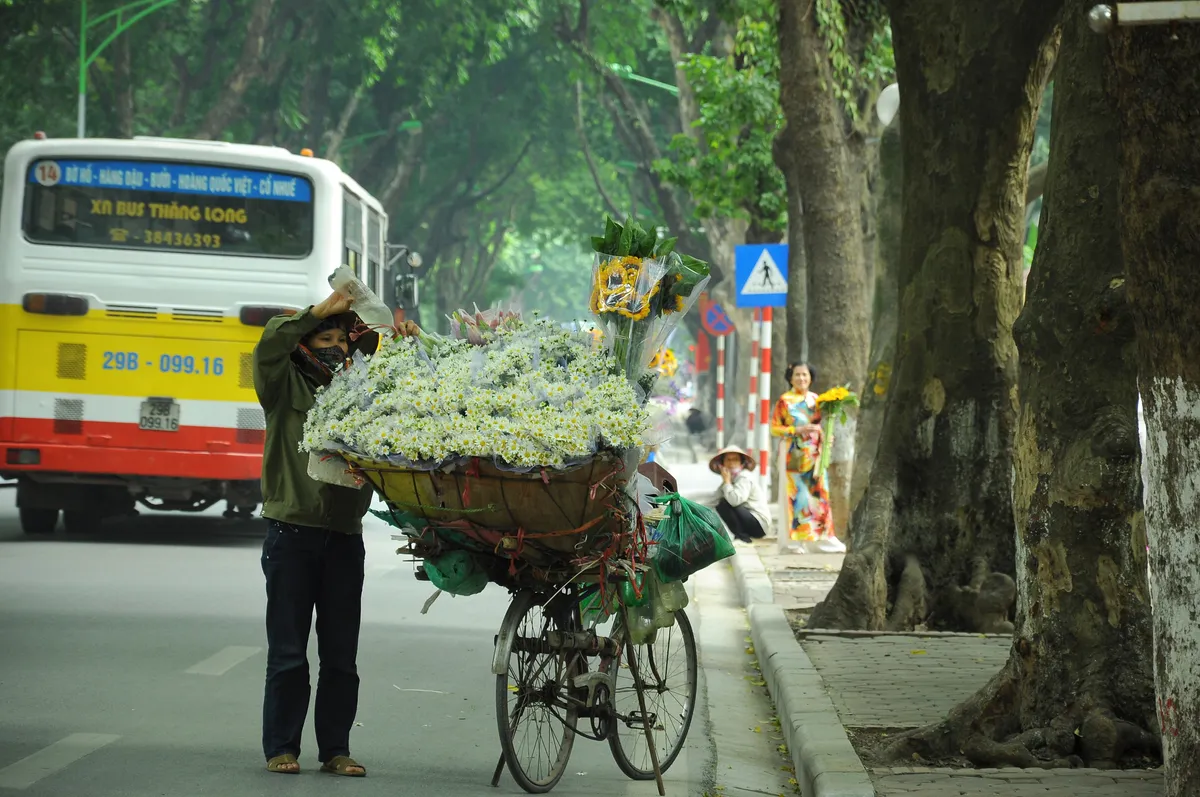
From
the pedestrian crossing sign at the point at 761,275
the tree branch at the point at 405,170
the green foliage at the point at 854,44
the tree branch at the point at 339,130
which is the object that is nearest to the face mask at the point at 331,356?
the green foliage at the point at 854,44

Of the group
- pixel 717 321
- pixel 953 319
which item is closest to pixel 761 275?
pixel 953 319

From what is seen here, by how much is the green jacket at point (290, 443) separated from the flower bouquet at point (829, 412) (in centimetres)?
994

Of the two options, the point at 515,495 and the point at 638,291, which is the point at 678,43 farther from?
the point at 515,495

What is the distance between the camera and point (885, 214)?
51.0 ft

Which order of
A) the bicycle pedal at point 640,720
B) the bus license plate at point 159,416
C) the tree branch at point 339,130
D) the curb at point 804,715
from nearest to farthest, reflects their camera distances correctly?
the curb at point 804,715 < the bicycle pedal at point 640,720 < the bus license plate at point 159,416 < the tree branch at point 339,130

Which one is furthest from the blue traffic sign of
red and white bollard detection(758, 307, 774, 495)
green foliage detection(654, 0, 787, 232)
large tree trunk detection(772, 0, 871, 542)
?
large tree trunk detection(772, 0, 871, 542)

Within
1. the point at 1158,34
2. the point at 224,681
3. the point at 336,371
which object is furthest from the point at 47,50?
the point at 1158,34

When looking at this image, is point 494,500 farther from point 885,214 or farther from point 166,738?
point 885,214

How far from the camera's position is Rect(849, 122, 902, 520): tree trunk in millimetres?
14148

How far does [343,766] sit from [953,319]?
17.0 feet

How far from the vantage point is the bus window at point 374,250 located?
17.0 meters

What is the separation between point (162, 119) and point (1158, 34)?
93.8 ft

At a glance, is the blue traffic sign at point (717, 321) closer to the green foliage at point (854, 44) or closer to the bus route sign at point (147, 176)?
the green foliage at point (854, 44)

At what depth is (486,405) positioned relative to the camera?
5.71 metres
